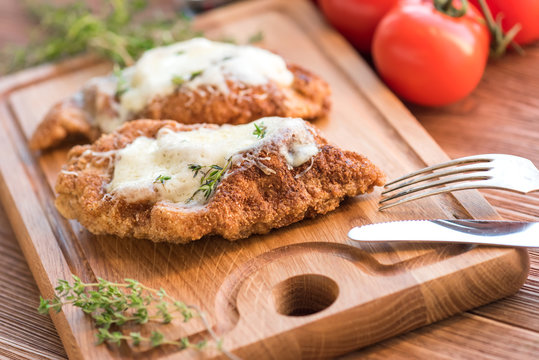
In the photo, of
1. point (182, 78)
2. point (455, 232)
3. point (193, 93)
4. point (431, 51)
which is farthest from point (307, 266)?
point (431, 51)

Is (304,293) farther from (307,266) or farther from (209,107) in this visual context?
(209,107)

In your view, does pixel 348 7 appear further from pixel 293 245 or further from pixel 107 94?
pixel 293 245

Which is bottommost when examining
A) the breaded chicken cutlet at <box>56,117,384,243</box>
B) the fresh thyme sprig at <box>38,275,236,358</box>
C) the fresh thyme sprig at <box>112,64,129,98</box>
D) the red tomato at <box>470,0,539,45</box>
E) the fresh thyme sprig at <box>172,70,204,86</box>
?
the fresh thyme sprig at <box>38,275,236,358</box>

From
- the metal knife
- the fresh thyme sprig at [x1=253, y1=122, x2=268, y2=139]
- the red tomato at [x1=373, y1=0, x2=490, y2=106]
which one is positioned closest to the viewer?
the metal knife

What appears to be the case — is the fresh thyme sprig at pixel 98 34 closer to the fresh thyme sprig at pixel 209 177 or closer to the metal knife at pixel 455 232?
the fresh thyme sprig at pixel 209 177

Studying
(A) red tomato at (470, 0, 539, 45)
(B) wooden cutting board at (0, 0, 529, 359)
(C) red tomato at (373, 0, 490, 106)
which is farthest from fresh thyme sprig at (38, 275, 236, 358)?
(A) red tomato at (470, 0, 539, 45)

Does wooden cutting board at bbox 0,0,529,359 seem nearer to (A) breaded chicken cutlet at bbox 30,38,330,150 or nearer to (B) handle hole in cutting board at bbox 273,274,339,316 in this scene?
(B) handle hole in cutting board at bbox 273,274,339,316

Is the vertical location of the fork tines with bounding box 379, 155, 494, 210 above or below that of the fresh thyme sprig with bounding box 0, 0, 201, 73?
below
